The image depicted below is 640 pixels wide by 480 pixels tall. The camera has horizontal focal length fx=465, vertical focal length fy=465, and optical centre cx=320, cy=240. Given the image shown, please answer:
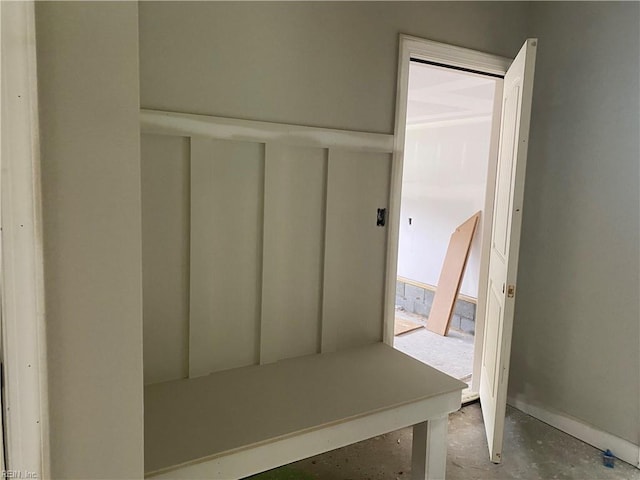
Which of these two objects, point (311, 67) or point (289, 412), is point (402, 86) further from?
point (289, 412)

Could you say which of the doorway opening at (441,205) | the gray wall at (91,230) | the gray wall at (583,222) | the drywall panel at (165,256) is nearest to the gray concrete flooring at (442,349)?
the doorway opening at (441,205)

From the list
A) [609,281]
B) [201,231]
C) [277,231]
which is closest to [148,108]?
[201,231]

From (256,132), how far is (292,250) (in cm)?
57

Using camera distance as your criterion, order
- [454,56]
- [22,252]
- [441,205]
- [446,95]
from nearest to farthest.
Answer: [22,252], [454,56], [446,95], [441,205]

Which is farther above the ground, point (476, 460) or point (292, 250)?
point (292, 250)

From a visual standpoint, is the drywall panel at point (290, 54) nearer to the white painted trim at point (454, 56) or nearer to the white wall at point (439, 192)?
the white painted trim at point (454, 56)

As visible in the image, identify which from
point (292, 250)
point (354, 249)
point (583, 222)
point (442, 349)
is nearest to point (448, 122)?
point (442, 349)

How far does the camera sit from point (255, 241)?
2123 millimetres

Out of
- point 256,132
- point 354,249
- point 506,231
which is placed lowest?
point 354,249

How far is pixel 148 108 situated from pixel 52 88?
103cm

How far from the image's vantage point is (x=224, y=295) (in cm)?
207

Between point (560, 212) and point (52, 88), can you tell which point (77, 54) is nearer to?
point (52, 88)

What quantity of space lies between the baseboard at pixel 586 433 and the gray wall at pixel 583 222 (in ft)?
0.12

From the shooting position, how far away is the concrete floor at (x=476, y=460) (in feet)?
7.46
